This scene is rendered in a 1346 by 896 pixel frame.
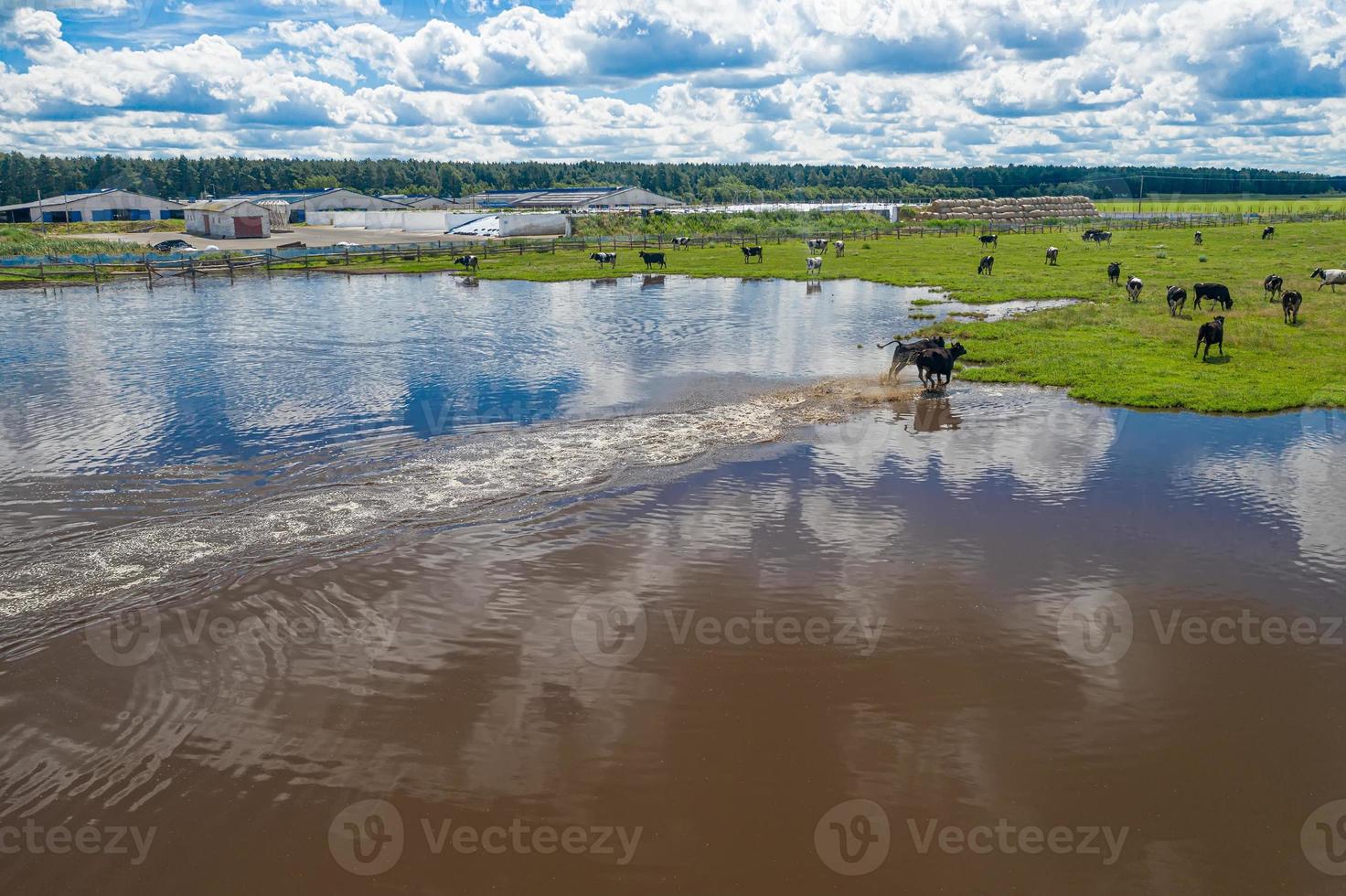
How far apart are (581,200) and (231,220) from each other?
49506 millimetres

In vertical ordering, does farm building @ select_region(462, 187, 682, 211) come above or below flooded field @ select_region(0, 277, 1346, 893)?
above

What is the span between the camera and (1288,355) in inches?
992

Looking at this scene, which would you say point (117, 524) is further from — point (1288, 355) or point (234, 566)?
point (1288, 355)

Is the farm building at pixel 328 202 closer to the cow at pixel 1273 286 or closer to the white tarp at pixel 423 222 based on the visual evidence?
the white tarp at pixel 423 222
